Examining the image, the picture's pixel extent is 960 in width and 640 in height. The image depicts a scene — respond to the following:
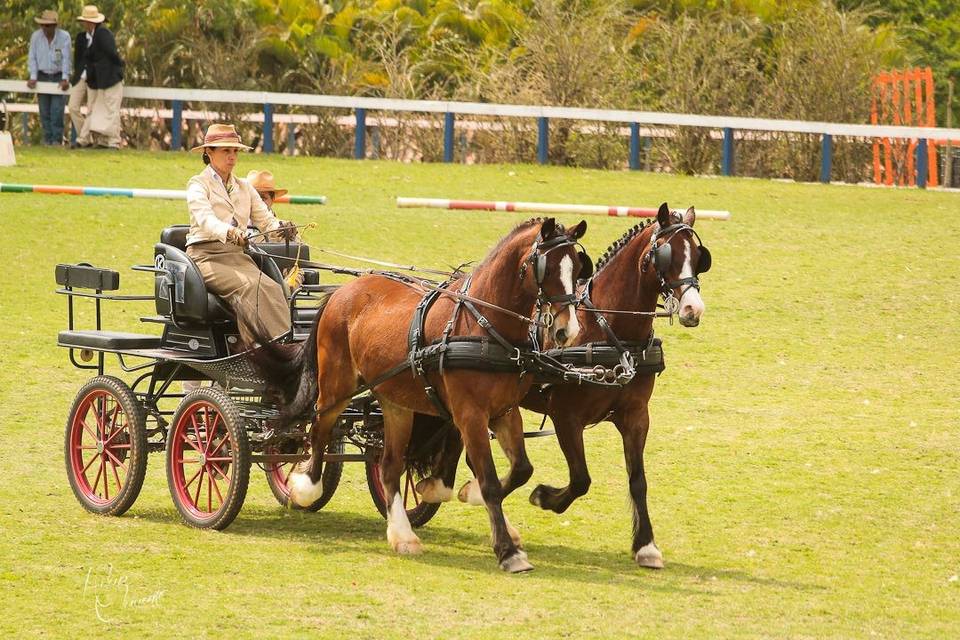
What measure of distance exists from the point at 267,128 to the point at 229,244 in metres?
15.2

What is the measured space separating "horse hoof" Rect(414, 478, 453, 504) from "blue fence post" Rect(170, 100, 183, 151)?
53.0 feet

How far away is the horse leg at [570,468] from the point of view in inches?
341

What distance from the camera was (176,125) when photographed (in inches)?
966

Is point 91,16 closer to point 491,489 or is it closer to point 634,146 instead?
point 634,146

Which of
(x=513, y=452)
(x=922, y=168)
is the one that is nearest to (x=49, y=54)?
(x=922, y=168)

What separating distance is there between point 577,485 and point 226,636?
7.72 feet

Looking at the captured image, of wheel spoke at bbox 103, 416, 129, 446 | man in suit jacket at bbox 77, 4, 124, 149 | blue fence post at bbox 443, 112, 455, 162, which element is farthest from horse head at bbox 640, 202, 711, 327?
blue fence post at bbox 443, 112, 455, 162

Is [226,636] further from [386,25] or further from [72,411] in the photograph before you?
[386,25]

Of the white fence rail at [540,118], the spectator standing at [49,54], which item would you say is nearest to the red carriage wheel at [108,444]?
the white fence rail at [540,118]

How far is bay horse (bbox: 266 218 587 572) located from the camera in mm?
8047

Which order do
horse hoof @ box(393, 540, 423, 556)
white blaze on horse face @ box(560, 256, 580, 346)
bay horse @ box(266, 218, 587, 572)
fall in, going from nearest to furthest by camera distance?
white blaze on horse face @ box(560, 256, 580, 346)
bay horse @ box(266, 218, 587, 572)
horse hoof @ box(393, 540, 423, 556)

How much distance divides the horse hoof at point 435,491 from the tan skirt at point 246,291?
46.3 inches

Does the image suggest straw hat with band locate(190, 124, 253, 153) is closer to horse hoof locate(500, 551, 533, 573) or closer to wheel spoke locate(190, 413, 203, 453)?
wheel spoke locate(190, 413, 203, 453)

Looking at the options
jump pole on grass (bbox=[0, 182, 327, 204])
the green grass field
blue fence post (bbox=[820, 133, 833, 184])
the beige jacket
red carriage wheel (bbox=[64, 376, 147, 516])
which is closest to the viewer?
the green grass field
